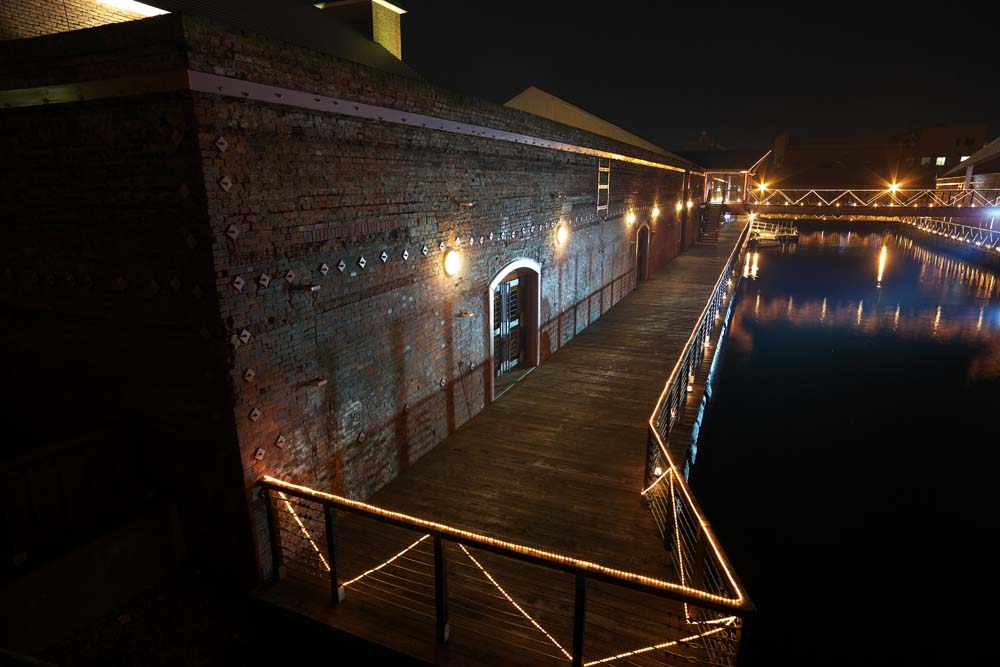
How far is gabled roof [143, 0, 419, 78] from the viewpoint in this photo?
1018 cm

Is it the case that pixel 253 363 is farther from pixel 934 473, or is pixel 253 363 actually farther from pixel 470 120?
pixel 934 473

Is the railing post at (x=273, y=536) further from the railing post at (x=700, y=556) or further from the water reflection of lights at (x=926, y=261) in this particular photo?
the water reflection of lights at (x=926, y=261)

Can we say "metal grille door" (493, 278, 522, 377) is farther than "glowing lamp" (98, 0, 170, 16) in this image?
Yes

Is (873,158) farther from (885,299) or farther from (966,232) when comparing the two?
(885,299)

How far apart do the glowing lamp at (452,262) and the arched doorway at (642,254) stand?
41.3ft

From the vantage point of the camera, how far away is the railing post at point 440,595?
4.18 m

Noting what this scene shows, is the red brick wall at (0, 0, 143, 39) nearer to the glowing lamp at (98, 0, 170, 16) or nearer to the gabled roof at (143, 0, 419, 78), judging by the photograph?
the glowing lamp at (98, 0, 170, 16)

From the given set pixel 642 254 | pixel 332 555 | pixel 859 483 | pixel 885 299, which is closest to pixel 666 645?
pixel 332 555

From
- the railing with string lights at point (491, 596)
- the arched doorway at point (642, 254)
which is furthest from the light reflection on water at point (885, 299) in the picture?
the railing with string lights at point (491, 596)

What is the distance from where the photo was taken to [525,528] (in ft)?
19.1

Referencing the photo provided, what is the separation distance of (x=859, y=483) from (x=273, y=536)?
36.9 feet

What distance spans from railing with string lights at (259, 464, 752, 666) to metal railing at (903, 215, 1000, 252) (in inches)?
1779

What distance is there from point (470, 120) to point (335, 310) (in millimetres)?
3571

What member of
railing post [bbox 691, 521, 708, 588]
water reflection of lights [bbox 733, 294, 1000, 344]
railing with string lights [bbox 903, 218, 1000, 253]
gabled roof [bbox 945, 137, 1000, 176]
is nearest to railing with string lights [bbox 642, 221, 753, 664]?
railing post [bbox 691, 521, 708, 588]
